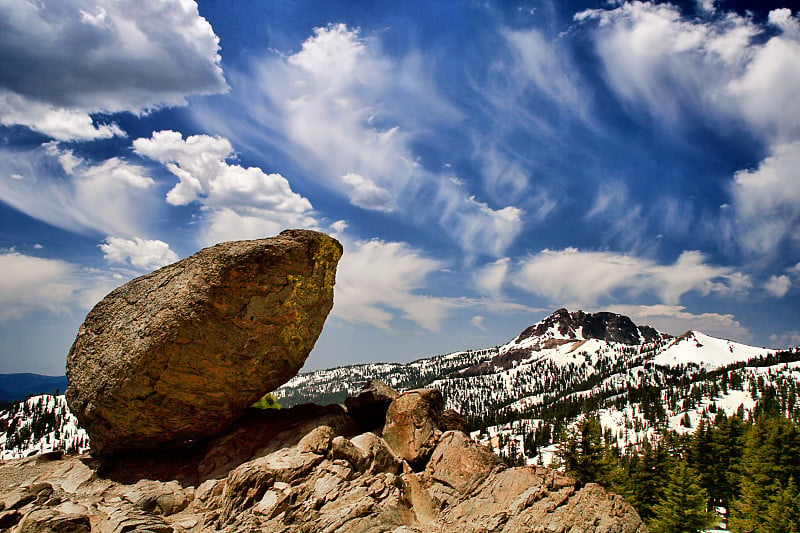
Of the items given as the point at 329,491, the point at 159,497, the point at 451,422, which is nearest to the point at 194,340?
the point at 159,497

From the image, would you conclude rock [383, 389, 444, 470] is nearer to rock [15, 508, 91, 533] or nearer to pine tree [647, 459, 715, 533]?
rock [15, 508, 91, 533]

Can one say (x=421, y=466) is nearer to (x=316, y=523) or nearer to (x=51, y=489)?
(x=316, y=523)

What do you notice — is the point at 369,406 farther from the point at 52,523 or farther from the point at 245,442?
the point at 52,523

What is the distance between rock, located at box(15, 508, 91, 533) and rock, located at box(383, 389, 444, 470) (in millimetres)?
9591

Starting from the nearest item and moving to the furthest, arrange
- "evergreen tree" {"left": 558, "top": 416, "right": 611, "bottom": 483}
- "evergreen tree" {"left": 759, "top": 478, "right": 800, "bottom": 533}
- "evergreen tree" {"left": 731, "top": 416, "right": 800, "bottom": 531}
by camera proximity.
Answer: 1. "evergreen tree" {"left": 759, "top": 478, "right": 800, "bottom": 533}
2. "evergreen tree" {"left": 558, "top": 416, "right": 611, "bottom": 483}
3. "evergreen tree" {"left": 731, "top": 416, "right": 800, "bottom": 531}

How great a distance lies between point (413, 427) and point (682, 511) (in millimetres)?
34989

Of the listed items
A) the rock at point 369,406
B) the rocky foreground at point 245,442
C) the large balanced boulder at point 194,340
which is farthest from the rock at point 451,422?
the large balanced boulder at point 194,340

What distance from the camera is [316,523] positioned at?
38.9 feet

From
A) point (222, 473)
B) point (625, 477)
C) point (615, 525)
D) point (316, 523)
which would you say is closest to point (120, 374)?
point (222, 473)

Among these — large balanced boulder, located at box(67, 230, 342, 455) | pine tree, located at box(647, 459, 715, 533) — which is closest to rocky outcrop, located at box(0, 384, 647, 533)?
large balanced boulder, located at box(67, 230, 342, 455)

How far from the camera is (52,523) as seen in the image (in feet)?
35.9

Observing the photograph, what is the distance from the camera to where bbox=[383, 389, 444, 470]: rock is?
608 inches

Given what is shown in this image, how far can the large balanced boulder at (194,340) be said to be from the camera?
1552cm

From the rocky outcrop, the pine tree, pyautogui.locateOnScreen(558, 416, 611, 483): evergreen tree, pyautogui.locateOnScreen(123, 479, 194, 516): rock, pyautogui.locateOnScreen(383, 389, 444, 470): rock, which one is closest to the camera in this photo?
the rocky outcrop
